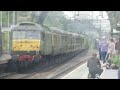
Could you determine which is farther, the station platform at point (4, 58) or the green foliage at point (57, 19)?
the station platform at point (4, 58)

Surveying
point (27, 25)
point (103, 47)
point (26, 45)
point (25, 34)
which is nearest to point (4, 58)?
point (26, 45)

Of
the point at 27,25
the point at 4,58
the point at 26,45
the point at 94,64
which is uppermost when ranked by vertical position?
the point at 27,25

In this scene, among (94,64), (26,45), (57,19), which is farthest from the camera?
(26,45)

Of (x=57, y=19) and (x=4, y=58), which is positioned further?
(x=4, y=58)

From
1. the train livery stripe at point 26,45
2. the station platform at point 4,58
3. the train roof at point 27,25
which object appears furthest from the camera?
the station platform at point 4,58

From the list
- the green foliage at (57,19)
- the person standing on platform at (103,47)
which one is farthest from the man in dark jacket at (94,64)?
the green foliage at (57,19)

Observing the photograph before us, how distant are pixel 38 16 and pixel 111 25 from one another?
71.5 inches

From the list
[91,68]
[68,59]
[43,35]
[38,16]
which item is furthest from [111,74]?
[68,59]

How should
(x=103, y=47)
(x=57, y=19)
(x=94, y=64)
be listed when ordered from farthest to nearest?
(x=57, y=19) → (x=103, y=47) → (x=94, y=64)

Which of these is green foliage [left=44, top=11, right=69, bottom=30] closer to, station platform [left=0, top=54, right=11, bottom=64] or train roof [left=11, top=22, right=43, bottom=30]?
train roof [left=11, top=22, right=43, bottom=30]

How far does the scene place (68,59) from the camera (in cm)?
1758

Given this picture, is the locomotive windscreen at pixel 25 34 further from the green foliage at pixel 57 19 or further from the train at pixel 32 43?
the green foliage at pixel 57 19

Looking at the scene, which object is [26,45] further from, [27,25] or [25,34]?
[27,25]
